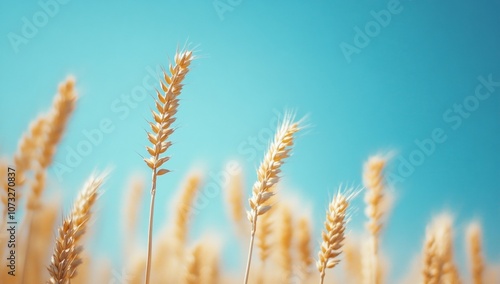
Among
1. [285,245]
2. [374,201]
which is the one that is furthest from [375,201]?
[285,245]

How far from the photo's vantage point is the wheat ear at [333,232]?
1.64 meters

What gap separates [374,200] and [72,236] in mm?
1526

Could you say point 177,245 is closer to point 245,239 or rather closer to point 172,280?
point 172,280

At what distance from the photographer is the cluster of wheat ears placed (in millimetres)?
1443

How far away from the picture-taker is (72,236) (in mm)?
1347

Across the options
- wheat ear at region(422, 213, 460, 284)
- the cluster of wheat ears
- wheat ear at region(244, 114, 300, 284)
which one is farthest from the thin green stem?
wheat ear at region(422, 213, 460, 284)

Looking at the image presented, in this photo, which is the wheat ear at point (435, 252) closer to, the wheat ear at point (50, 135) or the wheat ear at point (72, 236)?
the wheat ear at point (72, 236)

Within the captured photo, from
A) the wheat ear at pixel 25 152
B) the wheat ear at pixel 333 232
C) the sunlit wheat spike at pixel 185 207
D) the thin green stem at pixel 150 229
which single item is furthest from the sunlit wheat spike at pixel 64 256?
the sunlit wheat spike at pixel 185 207

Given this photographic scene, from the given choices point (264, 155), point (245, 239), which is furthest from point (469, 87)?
point (264, 155)

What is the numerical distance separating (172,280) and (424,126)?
2751 mm

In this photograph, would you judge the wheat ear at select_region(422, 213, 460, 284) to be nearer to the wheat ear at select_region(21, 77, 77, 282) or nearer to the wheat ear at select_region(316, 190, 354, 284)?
the wheat ear at select_region(316, 190, 354, 284)

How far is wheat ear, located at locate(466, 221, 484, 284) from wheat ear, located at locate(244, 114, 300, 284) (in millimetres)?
2108

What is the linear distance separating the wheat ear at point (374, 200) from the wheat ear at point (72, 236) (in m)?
1.33

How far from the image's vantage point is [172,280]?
8.65 ft
